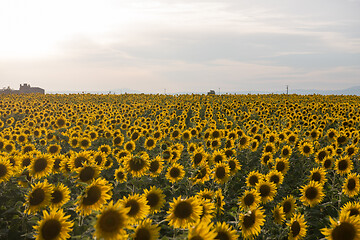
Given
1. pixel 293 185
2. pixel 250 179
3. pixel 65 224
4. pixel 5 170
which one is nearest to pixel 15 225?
pixel 5 170

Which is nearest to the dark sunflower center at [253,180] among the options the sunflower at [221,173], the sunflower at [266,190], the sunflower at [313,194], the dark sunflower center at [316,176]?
the sunflower at [266,190]

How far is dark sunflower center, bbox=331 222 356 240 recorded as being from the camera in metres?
3.26

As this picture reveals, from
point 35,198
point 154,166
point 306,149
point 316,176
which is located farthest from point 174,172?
point 306,149

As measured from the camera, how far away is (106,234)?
8.91 ft

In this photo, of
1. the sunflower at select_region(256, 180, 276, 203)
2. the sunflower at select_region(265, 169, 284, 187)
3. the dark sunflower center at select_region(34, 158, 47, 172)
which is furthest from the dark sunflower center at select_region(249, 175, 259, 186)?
the dark sunflower center at select_region(34, 158, 47, 172)

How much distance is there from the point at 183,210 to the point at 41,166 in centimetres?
367

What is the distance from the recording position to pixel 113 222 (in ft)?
8.95

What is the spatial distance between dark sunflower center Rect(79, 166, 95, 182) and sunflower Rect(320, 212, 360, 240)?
Answer: 351 centimetres

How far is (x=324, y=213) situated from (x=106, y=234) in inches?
243

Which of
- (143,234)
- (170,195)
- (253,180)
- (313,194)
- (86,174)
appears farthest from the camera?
(170,195)

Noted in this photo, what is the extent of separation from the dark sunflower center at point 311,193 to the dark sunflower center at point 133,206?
3942mm

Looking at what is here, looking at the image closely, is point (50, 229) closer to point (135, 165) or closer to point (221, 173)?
point (135, 165)

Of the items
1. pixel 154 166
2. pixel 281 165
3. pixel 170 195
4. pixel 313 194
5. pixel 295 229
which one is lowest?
pixel 170 195

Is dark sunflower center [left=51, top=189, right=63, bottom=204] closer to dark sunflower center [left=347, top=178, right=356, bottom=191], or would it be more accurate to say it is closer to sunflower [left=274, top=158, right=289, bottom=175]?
sunflower [left=274, top=158, right=289, bottom=175]
